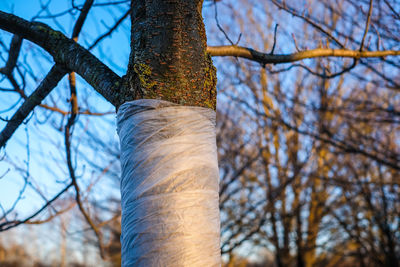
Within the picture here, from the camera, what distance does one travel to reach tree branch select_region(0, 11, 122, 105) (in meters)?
1.43

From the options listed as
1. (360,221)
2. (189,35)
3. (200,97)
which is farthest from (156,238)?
(360,221)

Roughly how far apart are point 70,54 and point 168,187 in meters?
0.88

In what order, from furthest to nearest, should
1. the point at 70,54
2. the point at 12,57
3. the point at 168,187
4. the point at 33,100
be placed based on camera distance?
the point at 12,57 < the point at 33,100 < the point at 70,54 < the point at 168,187

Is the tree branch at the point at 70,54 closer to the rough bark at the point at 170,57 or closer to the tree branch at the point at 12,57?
the rough bark at the point at 170,57

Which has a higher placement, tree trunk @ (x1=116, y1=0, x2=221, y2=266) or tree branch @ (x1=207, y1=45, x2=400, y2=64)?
tree branch @ (x1=207, y1=45, x2=400, y2=64)

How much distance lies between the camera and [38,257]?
26688mm

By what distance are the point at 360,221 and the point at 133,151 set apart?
287 inches

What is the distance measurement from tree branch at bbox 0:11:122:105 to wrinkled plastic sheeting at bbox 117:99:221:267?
0.74 ft

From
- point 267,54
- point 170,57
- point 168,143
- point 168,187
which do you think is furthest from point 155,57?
point 267,54

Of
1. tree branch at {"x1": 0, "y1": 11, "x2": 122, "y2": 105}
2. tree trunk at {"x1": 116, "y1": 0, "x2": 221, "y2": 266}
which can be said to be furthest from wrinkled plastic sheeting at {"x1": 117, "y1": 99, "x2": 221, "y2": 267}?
tree branch at {"x1": 0, "y1": 11, "x2": 122, "y2": 105}

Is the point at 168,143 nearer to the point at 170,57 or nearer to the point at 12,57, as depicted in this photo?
the point at 170,57

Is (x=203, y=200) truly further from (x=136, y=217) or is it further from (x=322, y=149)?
(x=322, y=149)

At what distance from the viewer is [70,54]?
5.17 ft

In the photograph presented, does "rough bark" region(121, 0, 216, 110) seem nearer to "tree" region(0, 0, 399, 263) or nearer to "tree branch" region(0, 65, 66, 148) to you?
"tree" region(0, 0, 399, 263)
